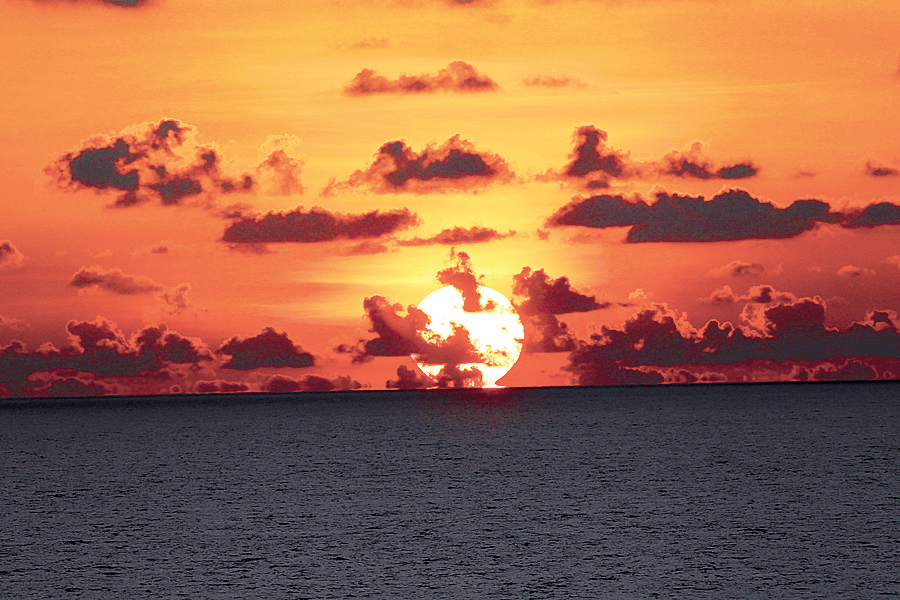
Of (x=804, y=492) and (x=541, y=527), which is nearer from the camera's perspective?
(x=541, y=527)

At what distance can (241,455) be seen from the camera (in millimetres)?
116875

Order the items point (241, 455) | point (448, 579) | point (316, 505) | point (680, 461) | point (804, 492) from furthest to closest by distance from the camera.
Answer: point (241, 455), point (680, 461), point (804, 492), point (316, 505), point (448, 579)

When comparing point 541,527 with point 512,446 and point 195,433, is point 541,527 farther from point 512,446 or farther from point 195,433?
point 195,433

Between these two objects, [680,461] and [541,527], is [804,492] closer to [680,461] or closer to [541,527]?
[541,527]

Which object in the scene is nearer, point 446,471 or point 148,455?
point 446,471

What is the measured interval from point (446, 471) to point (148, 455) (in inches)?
1758

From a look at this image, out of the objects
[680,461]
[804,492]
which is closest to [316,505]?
[804,492]

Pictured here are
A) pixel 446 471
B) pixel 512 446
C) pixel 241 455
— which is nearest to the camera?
pixel 446 471

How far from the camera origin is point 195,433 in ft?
593

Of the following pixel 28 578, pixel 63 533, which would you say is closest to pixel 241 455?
pixel 63 533

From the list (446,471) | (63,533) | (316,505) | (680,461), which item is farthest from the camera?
(680,461)

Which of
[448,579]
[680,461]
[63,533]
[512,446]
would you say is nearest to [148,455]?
[512,446]

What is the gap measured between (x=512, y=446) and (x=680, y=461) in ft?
99.2

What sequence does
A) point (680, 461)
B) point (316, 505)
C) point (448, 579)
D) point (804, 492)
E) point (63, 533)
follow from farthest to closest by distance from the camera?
1. point (680, 461)
2. point (804, 492)
3. point (316, 505)
4. point (63, 533)
5. point (448, 579)
